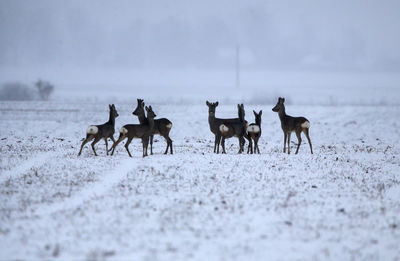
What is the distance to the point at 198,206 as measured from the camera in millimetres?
11789

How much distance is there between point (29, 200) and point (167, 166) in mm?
5543

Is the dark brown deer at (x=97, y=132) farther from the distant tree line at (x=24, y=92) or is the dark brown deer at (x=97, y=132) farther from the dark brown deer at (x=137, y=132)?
the distant tree line at (x=24, y=92)

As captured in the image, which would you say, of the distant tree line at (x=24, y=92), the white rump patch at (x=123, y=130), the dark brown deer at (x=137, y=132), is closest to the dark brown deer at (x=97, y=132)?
the dark brown deer at (x=137, y=132)

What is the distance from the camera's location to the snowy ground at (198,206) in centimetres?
912

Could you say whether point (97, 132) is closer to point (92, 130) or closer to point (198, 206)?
point (92, 130)

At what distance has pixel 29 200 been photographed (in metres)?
12.2

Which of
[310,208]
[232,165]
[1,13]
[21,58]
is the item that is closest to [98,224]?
[310,208]

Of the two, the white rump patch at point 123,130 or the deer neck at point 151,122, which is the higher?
the deer neck at point 151,122

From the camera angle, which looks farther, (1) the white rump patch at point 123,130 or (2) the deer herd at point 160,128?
(2) the deer herd at point 160,128

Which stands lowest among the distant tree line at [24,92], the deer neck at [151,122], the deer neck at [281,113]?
the deer neck at [151,122]

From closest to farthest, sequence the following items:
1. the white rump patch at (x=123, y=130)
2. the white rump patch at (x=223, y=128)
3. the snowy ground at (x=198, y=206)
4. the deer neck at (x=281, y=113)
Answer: the snowy ground at (x=198, y=206)
the white rump patch at (x=123, y=130)
the white rump patch at (x=223, y=128)
the deer neck at (x=281, y=113)

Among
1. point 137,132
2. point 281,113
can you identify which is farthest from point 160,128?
point 281,113

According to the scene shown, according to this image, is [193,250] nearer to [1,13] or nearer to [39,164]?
[39,164]

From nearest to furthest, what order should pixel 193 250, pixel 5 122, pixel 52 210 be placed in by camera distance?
1. pixel 193 250
2. pixel 52 210
3. pixel 5 122
